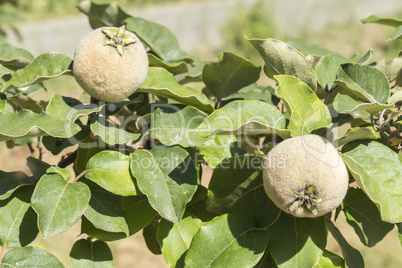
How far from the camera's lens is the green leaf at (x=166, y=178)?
0.87 metres

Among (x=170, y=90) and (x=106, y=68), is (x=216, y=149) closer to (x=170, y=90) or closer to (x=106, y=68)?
(x=170, y=90)

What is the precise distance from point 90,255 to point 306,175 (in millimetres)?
530

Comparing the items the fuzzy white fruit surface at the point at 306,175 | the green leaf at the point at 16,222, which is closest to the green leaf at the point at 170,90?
the fuzzy white fruit surface at the point at 306,175

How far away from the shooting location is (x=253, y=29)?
5156mm

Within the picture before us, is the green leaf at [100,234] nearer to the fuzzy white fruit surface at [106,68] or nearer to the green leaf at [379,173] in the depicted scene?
the fuzzy white fruit surface at [106,68]

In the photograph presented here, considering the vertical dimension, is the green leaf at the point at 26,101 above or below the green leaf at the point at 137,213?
above

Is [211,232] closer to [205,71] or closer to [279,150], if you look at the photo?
[279,150]

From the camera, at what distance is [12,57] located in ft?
3.79

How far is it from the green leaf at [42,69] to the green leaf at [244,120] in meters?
0.32

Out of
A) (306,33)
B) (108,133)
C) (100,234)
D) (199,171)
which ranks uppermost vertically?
(108,133)

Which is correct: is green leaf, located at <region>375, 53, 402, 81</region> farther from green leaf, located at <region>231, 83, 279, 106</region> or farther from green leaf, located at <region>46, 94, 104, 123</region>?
green leaf, located at <region>46, 94, 104, 123</region>

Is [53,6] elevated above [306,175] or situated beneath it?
situated beneath

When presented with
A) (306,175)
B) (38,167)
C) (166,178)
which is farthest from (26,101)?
(306,175)

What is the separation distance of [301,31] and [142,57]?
4730 millimetres
